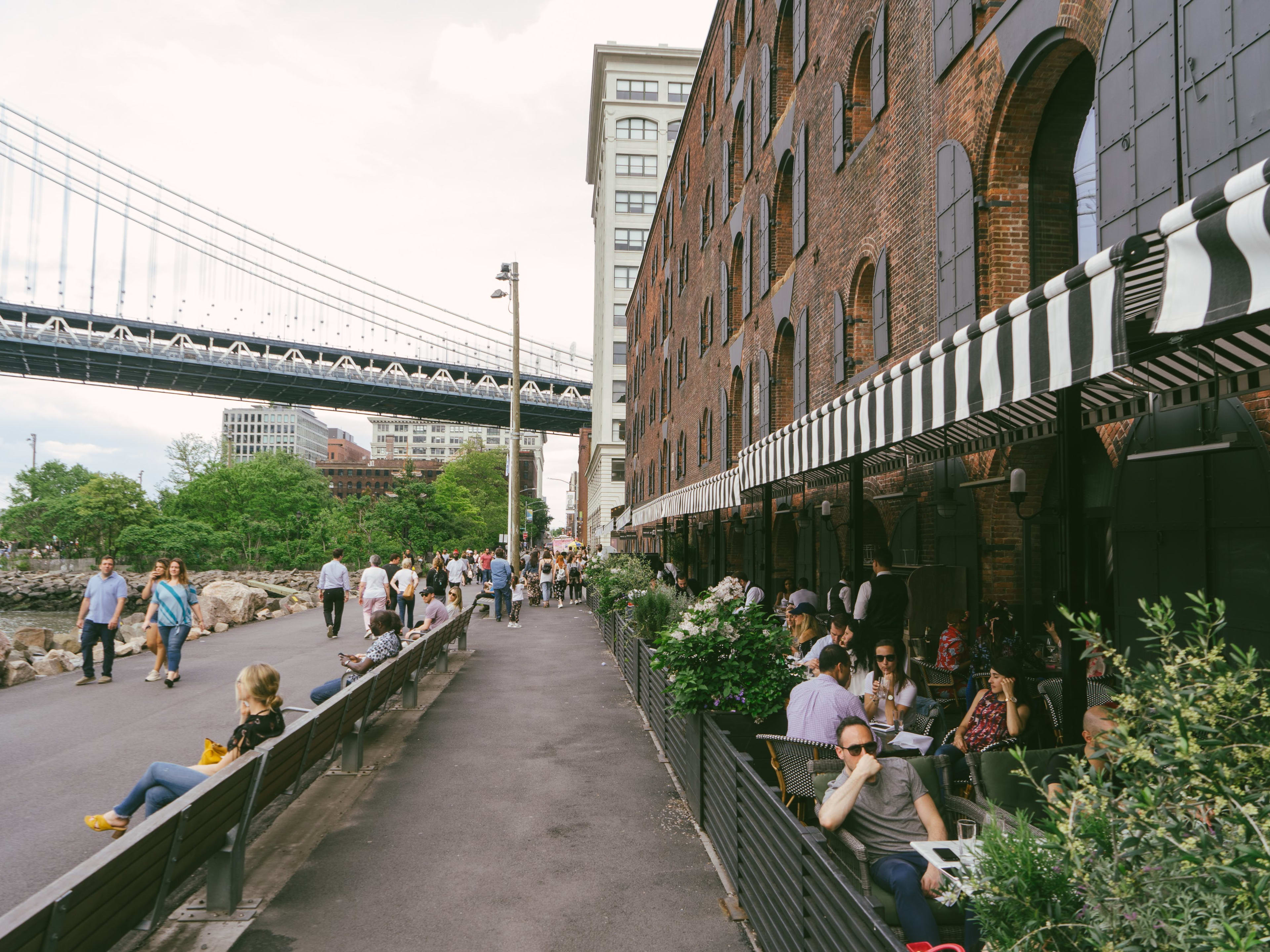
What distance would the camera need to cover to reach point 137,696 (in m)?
11.0

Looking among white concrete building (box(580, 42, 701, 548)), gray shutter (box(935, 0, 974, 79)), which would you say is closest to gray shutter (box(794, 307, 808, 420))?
gray shutter (box(935, 0, 974, 79))

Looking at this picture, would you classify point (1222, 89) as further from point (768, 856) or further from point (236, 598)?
point (236, 598)

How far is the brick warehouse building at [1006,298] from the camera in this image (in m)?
5.53

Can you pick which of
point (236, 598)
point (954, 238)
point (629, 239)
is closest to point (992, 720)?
point (954, 238)

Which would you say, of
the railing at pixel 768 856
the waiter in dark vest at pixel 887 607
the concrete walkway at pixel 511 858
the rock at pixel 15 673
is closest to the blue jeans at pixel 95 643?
the rock at pixel 15 673

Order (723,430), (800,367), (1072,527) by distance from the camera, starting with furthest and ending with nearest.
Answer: (723,430) < (800,367) < (1072,527)

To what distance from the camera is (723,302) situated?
913 inches

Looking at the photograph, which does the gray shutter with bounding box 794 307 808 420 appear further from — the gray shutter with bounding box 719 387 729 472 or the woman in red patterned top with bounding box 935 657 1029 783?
the woman in red patterned top with bounding box 935 657 1029 783

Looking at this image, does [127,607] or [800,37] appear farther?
[127,607]

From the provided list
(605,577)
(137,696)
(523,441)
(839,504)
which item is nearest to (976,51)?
(839,504)

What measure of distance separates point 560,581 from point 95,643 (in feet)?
68.6

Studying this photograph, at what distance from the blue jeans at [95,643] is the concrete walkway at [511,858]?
217 inches

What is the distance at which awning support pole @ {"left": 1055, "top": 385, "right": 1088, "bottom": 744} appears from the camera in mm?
4793

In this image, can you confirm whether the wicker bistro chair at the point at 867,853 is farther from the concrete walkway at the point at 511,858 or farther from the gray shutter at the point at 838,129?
the gray shutter at the point at 838,129
